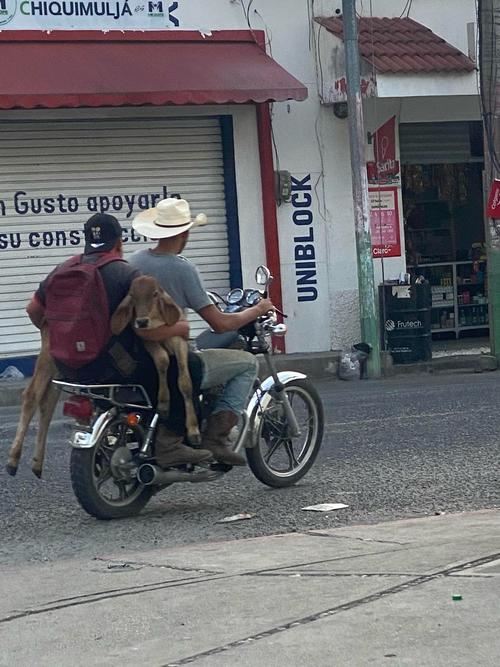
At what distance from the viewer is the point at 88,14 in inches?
652

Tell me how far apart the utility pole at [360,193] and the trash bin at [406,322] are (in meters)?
0.47

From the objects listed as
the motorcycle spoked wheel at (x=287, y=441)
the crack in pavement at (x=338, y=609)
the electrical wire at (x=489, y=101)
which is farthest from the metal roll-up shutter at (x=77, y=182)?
the crack in pavement at (x=338, y=609)

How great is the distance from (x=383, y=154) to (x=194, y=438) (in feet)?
38.7

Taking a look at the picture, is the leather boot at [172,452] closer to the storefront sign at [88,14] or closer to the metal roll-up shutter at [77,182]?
the metal roll-up shutter at [77,182]

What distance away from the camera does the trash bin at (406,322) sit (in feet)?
57.5

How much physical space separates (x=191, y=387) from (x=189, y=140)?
1069 cm

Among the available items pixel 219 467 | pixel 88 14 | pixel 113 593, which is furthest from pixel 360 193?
pixel 113 593

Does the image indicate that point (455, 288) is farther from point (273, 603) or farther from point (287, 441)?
point (273, 603)

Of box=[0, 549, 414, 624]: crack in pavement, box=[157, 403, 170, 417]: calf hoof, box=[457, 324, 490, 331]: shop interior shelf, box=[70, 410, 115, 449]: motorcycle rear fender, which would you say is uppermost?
box=[157, 403, 170, 417]: calf hoof

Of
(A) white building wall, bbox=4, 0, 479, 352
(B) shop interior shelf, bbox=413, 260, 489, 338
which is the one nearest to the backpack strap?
(A) white building wall, bbox=4, 0, 479, 352

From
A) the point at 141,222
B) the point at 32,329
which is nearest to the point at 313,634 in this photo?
the point at 141,222

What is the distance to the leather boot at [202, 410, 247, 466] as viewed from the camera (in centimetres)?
752

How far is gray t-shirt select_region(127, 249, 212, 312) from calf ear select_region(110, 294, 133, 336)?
34cm

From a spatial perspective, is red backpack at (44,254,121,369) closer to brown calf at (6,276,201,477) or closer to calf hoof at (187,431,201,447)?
brown calf at (6,276,201,477)
